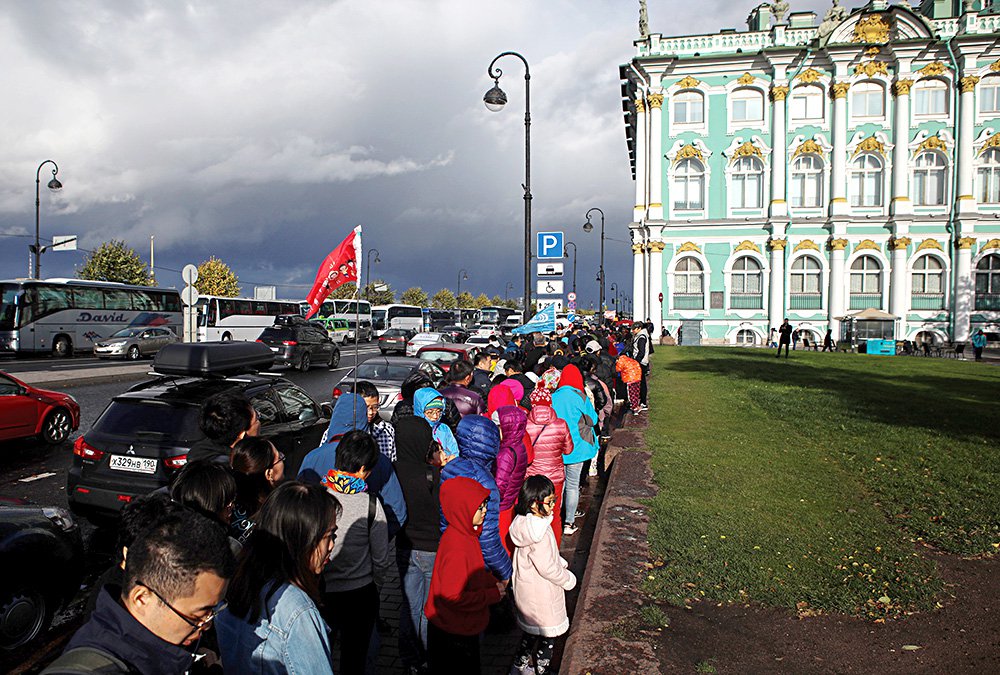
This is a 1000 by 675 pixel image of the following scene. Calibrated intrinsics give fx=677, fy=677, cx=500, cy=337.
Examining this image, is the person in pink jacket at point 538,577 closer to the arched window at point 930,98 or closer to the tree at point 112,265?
the arched window at point 930,98

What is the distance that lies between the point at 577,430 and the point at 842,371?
60.4 feet

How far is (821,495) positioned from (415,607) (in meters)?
5.26

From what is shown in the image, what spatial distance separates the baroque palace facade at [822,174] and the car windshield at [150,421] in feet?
123

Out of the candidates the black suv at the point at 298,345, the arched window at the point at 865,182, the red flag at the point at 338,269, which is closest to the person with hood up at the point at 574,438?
the red flag at the point at 338,269

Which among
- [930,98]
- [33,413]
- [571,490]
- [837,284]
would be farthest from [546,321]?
[930,98]

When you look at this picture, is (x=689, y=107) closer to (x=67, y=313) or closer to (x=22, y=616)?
(x=67, y=313)

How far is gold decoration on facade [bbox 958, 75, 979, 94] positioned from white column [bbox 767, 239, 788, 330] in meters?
12.7

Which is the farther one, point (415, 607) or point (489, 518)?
point (415, 607)

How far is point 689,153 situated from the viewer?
4166cm

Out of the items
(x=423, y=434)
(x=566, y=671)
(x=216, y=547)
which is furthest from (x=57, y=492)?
(x=216, y=547)

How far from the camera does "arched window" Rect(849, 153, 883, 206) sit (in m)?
40.7

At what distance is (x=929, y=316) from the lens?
132ft

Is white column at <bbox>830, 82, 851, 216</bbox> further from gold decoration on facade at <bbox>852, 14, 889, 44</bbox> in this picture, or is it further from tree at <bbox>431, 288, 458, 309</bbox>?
tree at <bbox>431, 288, 458, 309</bbox>

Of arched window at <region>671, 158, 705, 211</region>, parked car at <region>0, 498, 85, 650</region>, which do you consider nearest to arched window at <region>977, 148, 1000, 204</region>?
arched window at <region>671, 158, 705, 211</region>
